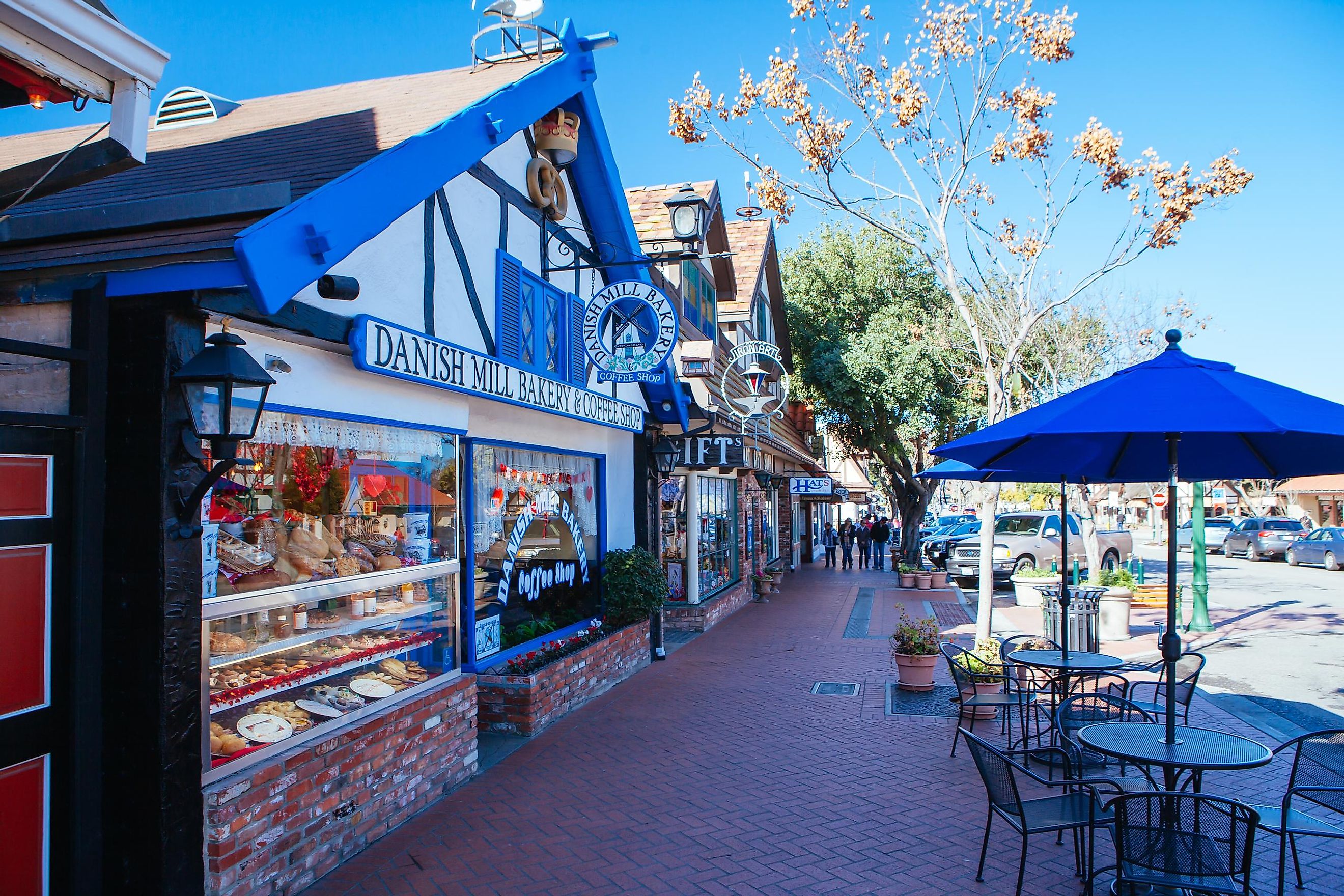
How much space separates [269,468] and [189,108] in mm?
5391

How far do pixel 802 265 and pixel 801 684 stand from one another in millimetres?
17106

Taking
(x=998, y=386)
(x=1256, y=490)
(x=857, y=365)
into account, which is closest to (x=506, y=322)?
(x=998, y=386)

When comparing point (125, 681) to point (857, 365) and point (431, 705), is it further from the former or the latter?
point (857, 365)

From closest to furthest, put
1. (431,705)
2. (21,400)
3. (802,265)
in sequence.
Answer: (21,400)
(431,705)
(802,265)

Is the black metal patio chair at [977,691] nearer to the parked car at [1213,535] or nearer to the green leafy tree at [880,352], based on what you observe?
the green leafy tree at [880,352]

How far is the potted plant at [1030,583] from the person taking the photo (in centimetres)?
1536

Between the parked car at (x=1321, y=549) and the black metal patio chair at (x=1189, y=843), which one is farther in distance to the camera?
the parked car at (x=1321, y=549)

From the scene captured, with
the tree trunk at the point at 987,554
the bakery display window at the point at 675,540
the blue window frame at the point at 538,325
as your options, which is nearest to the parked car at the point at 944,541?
the bakery display window at the point at 675,540

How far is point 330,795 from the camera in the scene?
496 cm

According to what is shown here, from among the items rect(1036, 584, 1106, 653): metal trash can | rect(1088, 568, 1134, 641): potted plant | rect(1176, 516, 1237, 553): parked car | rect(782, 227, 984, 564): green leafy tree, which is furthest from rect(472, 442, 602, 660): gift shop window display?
rect(1176, 516, 1237, 553): parked car

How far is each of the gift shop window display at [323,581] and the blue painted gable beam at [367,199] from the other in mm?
1261

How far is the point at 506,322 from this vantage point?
767cm

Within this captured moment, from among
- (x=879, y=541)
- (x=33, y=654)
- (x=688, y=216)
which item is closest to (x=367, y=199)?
(x=33, y=654)

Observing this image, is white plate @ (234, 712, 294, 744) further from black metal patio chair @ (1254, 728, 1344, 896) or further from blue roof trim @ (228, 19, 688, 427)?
black metal patio chair @ (1254, 728, 1344, 896)
